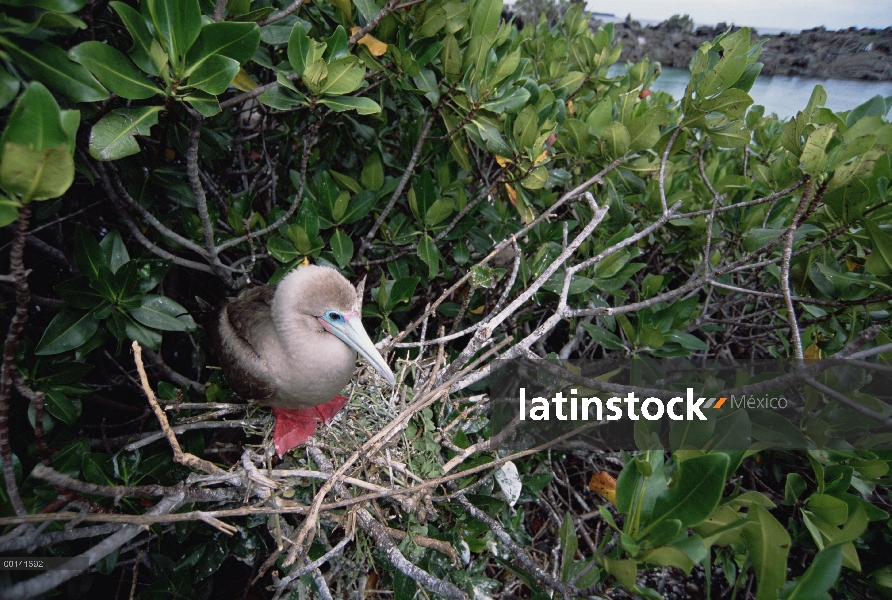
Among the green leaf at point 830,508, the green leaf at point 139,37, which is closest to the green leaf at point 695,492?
the green leaf at point 830,508

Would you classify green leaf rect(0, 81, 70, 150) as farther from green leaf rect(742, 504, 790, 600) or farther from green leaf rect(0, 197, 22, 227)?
green leaf rect(742, 504, 790, 600)

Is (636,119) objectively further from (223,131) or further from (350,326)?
(223,131)

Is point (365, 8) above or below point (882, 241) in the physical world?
above

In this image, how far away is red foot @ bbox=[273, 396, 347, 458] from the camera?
1691mm

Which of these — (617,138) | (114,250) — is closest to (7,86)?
(114,250)

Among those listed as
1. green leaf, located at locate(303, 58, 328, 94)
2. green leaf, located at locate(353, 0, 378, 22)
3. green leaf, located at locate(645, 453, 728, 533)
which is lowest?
green leaf, located at locate(645, 453, 728, 533)

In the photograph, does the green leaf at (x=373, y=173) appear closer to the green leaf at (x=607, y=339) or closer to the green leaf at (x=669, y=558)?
the green leaf at (x=607, y=339)

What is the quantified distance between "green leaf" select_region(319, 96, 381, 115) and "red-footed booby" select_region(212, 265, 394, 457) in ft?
1.90

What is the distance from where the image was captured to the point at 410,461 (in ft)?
5.62

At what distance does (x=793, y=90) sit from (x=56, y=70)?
3910mm

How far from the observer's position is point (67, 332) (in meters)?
1.47

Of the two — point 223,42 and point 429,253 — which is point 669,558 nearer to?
point 429,253

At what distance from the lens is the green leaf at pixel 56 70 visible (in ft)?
3.63

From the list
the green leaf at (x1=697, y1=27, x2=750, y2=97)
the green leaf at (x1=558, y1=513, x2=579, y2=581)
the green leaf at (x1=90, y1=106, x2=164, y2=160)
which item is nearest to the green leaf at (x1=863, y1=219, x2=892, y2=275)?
the green leaf at (x1=697, y1=27, x2=750, y2=97)
